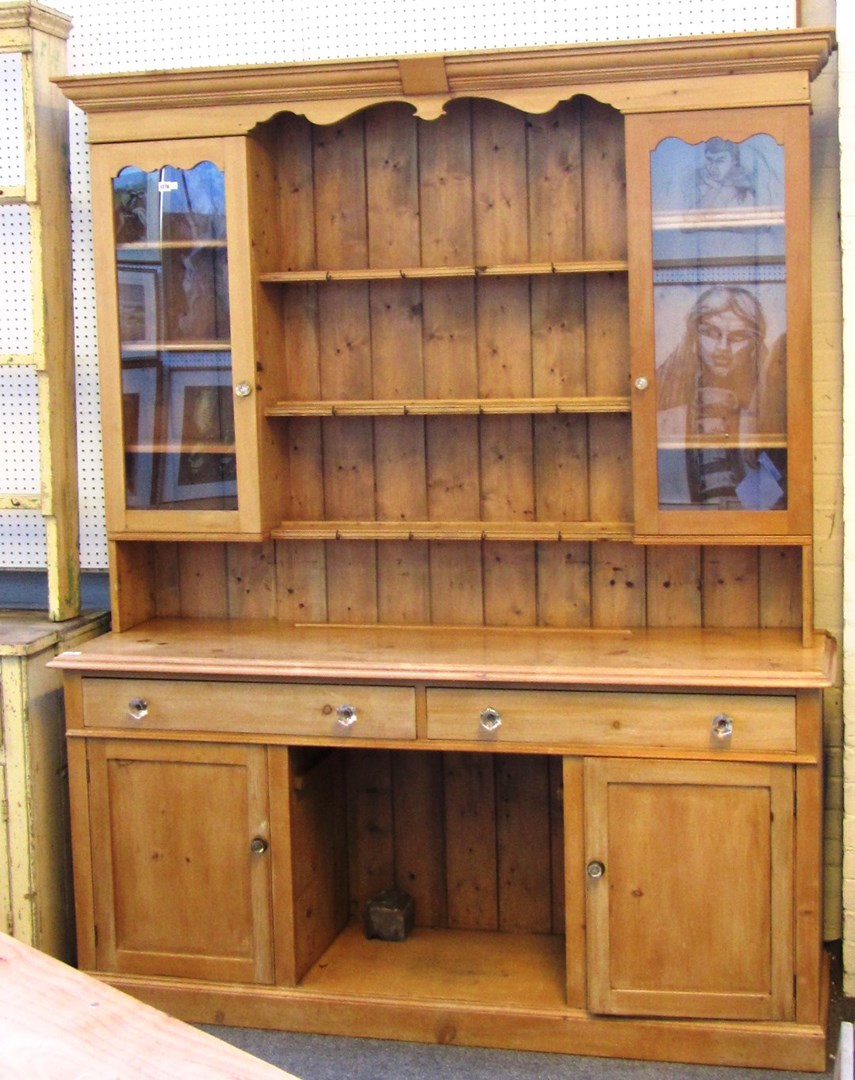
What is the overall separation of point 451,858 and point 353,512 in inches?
37.7

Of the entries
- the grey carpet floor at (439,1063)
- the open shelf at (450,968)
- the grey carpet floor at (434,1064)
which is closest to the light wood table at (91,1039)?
the grey carpet floor at (434,1064)

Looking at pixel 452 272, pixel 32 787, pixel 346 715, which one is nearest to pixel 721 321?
pixel 452 272

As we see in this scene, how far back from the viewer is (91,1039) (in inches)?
54.7

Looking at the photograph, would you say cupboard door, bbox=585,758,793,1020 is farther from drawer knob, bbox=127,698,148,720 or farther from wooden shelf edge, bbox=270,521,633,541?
drawer knob, bbox=127,698,148,720

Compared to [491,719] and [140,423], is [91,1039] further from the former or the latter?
[140,423]

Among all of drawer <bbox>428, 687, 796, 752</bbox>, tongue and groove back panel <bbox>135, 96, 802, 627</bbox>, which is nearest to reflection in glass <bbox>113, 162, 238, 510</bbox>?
tongue and groove back panel <bbox>135, 96, 802, 627</bbox>

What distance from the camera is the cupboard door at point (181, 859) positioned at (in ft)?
10.3

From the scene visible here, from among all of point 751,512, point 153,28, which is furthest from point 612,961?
point 153,28

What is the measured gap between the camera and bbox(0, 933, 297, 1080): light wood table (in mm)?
1313

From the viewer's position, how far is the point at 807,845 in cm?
287

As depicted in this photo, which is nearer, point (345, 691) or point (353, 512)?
→ point (345, 691)

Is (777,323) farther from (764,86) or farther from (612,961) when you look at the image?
(612,961)

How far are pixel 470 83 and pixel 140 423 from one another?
1148 mm

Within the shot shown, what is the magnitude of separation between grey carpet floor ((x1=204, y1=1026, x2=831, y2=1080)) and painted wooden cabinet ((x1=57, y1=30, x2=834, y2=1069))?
43 mm
